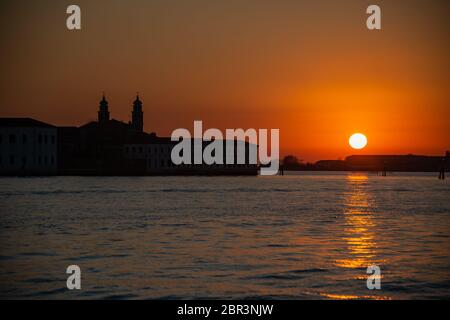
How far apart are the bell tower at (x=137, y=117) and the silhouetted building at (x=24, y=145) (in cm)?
4007

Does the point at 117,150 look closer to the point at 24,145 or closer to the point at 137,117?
the point at 137,117

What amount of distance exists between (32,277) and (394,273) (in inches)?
313

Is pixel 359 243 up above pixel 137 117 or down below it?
below

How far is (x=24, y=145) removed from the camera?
95875 mm

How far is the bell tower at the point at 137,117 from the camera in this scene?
13950 centimetres

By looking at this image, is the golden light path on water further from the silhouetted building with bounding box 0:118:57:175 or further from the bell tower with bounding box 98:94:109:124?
the bell tower with bounding box 98:94:109:124

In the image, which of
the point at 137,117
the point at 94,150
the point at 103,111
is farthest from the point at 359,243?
the point at 137,117

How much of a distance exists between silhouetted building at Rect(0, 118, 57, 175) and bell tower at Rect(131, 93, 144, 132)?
4007 cm

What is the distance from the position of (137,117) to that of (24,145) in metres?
45.8

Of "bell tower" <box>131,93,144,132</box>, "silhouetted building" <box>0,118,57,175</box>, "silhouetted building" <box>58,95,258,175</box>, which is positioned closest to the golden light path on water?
"silhouetted building" <box>0,118,57,175</box>
